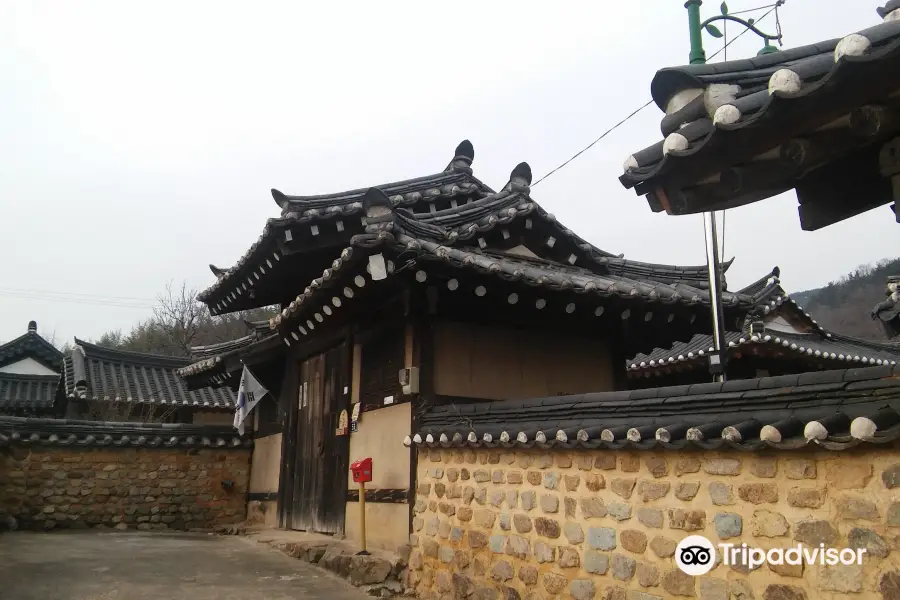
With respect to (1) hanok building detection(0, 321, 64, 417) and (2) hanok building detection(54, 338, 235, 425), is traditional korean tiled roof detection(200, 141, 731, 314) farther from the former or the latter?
(1) hanok building detection(0, 321, 64, 417)

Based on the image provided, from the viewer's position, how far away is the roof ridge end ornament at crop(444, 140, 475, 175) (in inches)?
463

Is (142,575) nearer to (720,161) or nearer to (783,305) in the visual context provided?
(720,161)

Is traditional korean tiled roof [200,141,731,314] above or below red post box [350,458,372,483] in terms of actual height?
above

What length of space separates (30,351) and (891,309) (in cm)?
3295

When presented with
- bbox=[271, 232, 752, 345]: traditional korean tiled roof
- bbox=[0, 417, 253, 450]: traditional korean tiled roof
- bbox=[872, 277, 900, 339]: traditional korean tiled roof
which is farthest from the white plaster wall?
bbox=[872, 277, 900, 339]: traditional korean tiled roof

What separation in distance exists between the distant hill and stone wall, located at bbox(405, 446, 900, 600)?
133ft

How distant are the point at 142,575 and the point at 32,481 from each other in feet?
20.5

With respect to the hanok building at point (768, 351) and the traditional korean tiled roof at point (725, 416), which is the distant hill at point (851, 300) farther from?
the traditional korean tiled roof at point (725, 416)

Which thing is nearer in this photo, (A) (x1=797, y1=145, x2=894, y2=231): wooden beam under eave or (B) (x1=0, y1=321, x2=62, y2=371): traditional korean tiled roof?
(A) (x1=797, y1=145, x2=894, y2=231): wooden beam under eave

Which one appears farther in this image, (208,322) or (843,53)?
(208,322)

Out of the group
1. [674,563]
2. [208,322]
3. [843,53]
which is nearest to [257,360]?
[674,563]

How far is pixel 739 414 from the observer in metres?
4.14

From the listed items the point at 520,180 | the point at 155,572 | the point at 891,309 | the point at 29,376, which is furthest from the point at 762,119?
the point at 29,376

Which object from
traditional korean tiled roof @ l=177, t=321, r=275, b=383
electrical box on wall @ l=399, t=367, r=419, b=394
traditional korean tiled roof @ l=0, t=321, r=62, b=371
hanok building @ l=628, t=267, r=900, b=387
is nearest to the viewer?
electrical box on wall @ l=399, t=367, r=419, b=394
